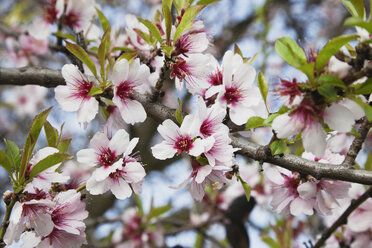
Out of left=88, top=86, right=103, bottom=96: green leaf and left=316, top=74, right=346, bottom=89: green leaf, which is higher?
left=316, top=74, right=346, bottom=89: green leaf

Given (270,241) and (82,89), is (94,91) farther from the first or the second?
(270,241)

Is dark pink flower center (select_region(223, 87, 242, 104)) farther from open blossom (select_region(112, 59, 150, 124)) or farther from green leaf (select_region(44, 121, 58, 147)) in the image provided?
green leaf (select_region(44, 121, 58, 147))

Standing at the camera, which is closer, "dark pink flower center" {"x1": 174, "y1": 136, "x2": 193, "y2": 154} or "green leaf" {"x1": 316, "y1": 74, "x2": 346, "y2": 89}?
"green leaf" {"x1": 316, "y1": 74, "x2": 346, "y2": 89}

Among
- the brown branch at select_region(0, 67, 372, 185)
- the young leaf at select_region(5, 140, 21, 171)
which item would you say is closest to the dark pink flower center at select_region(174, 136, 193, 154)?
the brown branch at select_region(0, 67, 372, 185)

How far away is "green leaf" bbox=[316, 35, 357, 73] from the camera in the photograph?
2.73ft

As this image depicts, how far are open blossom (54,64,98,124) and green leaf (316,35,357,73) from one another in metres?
0.61

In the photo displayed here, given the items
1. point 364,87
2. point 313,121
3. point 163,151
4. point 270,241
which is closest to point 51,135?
point 163,151

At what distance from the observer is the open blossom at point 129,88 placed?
1128 mm

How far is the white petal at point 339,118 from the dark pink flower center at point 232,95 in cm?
33

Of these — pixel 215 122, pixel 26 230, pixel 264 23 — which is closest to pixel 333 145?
pixel 215 122

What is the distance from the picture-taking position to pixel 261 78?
3.58 ft

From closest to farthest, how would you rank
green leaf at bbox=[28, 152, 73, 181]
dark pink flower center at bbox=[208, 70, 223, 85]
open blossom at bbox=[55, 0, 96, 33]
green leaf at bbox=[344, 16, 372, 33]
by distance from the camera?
green leaf at bbox=[344, 16, 372, 33], green leaf at bbox=[28, 152, 73, 181], dark pink flower center at bbox=[208, 70, 223, 85], open blossom at bbox=[55, 0, 96, 33]

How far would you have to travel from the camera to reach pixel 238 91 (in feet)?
3.91

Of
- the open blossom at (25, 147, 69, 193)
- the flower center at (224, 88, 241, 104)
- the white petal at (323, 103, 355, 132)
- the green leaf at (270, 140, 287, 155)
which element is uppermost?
the white petal at (323, 103, 355, 132)
